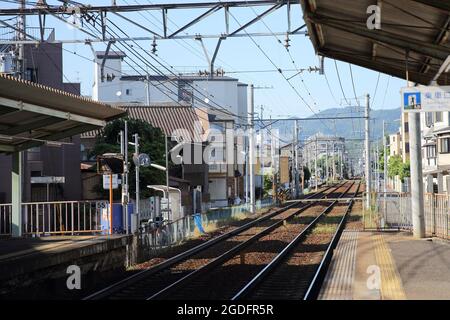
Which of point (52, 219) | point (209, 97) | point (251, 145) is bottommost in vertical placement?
point (52, 219)

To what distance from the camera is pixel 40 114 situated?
38.6 ft

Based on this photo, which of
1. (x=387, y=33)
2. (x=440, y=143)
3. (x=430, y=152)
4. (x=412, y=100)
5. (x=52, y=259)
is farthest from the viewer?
(x=430, y=152)

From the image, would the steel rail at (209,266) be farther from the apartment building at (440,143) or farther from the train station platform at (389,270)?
the apartment building at (440,143)

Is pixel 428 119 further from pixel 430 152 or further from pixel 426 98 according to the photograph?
pixel 426 98

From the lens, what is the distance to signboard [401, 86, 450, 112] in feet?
41.3

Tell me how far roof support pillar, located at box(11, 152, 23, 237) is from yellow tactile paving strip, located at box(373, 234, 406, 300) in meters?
8.05

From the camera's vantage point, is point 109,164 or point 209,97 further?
point 209,97

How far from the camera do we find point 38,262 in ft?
35.4

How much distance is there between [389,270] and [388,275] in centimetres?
67

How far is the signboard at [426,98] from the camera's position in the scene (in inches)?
496

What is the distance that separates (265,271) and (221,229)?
13.1 meters

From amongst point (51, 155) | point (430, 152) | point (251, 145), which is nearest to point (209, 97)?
point (430, 152)

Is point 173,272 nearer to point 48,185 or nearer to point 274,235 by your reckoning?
point 274,235
